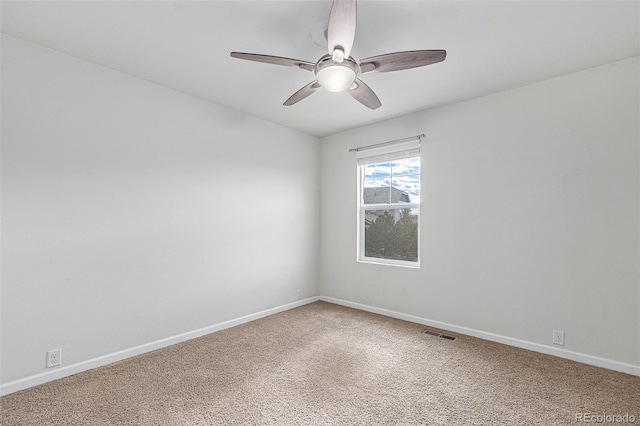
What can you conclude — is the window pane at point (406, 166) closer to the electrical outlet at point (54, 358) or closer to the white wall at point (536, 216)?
the white wall at point (536, 216)

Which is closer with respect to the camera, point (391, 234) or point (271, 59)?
point (271, 59)

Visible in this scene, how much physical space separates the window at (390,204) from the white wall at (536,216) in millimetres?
181

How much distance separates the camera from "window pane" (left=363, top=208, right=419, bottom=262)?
3.89 metres

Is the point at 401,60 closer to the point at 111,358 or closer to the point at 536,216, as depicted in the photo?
the point at 536,216

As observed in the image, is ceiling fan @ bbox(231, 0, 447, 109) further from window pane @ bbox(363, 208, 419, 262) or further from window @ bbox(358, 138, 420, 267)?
window pane @ bbox(363, 208, 419, 262)

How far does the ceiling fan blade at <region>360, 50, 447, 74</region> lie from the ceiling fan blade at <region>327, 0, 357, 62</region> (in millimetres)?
219

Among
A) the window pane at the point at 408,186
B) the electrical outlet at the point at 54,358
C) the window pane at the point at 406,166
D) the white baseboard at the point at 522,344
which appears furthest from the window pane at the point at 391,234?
the electrical outlet at the point at 54,358

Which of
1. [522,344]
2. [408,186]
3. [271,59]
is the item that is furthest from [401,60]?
[522,344]

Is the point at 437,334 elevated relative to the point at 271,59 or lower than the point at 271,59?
lower

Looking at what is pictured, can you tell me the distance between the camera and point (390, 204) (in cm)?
410

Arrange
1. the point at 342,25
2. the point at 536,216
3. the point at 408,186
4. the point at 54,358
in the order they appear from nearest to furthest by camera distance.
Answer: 1. the point at 342,25
2. the point at 54,358
3. the point at 536,216
4. the point at 408,186

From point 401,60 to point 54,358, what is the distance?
3.28m

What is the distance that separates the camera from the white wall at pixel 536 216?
252 cm

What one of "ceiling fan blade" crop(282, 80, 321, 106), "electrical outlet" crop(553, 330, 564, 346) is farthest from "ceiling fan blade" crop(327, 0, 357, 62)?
"electrical outlet" crop(553, 330, 564, 346)
